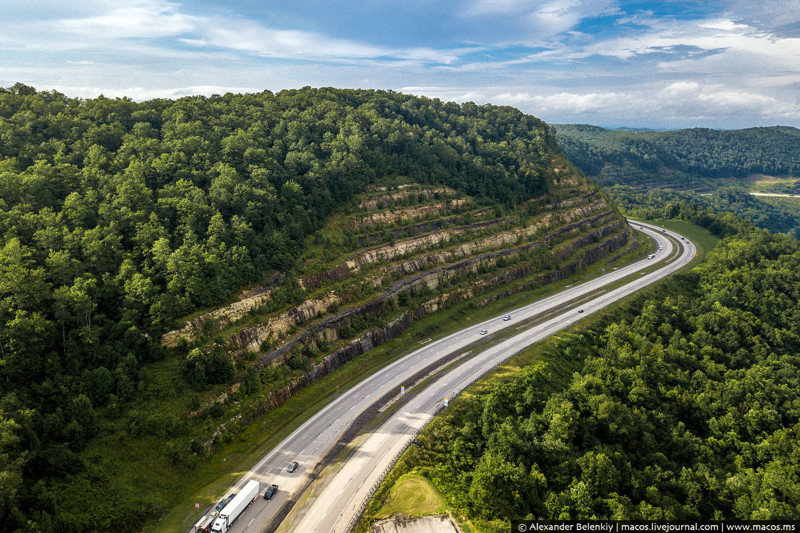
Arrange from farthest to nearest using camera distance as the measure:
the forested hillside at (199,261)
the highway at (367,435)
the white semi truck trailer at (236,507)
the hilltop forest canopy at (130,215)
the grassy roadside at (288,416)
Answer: the hilltop forest canopy at (130,215) → the forested hillside at (199,261) → the grassy roadside at (288,416) → the highway at (367,435) → the white semi truck trailer at (236,507)

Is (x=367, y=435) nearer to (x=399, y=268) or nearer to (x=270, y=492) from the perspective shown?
(x=270, y=492)

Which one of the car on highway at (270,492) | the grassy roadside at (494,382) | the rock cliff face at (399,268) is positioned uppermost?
the rock cliff face at (399,268)

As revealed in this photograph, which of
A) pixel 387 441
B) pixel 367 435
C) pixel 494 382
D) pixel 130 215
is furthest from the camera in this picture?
pixel 494 382

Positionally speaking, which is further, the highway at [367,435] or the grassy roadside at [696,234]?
the grassy roadside at [696,234]

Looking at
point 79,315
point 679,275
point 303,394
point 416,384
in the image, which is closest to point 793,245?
point 679,275

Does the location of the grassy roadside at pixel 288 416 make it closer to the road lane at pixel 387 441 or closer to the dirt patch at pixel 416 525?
the road lane at pixel 387 441

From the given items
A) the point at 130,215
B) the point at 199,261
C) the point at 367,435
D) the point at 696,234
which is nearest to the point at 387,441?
the point at 367,435

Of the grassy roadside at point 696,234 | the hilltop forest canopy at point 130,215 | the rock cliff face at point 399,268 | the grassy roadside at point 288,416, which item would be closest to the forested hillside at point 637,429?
the grassy roadside at point 288,416

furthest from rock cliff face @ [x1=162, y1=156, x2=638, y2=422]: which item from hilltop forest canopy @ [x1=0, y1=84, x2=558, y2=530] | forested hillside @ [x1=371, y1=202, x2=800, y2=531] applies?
forested hillside @ [x1=371, y1=202, x2=800, y2=531]
